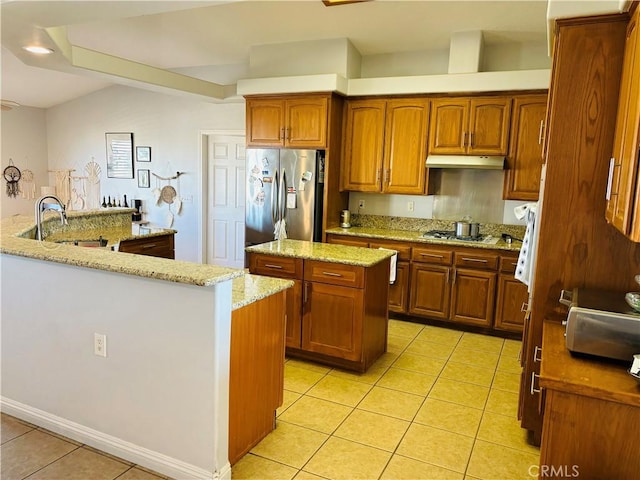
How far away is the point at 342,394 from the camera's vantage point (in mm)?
3049

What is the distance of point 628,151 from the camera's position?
1566 millimetres

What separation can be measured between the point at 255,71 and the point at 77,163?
13.0 ft

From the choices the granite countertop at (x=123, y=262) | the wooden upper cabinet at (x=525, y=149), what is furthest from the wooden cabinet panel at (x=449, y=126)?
the granite countertop at (x=123, y=262)

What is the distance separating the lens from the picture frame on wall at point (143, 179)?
6750 mm

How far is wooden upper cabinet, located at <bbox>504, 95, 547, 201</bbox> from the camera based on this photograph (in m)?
4.15

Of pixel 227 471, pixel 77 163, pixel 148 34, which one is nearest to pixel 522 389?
pixel 227 471

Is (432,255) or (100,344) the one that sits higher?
(432,255)

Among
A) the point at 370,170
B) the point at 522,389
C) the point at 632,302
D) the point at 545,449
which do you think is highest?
the point at 370,170

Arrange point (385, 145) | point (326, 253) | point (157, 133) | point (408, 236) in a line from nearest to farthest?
point (326, 253) → point (408, 236) → point (385, 145) → point (157, 133)

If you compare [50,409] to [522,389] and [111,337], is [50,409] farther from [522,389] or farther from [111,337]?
[522,389]

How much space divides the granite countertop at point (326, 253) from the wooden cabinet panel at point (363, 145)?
1447mm

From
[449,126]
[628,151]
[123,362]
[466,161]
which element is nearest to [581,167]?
[628,151]

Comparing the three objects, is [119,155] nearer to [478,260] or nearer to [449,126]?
[449,126]

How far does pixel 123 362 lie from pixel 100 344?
0.16 meters
